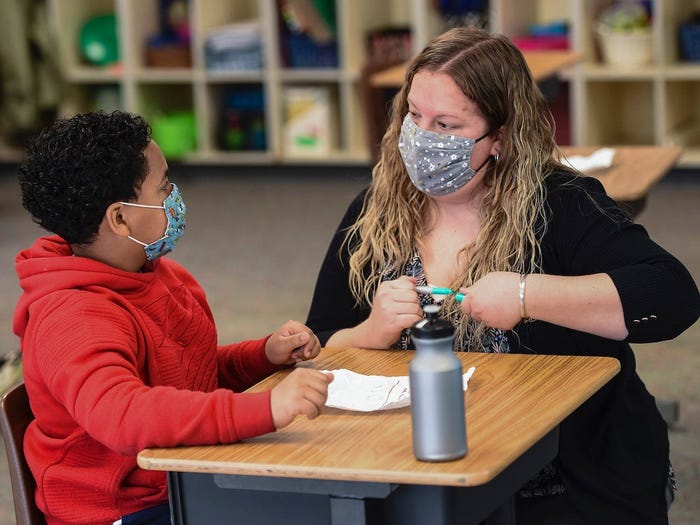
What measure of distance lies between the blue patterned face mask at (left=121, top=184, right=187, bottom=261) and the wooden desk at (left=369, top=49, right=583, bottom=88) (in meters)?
2.52

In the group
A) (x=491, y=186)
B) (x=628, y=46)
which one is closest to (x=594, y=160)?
(x=491, y=186)

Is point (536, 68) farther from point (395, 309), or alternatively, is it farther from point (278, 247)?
point (395, 309)

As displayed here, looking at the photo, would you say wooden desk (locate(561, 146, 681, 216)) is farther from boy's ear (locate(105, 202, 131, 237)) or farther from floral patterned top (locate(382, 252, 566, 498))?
boy's ear (locate(105, 202, 131, 237))

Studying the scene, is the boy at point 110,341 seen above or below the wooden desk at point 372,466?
above

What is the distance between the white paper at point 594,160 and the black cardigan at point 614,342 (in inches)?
52.7

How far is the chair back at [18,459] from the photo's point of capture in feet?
5.85

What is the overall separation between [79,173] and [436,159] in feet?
1.97

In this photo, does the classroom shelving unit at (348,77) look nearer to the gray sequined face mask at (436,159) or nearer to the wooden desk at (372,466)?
the gray sequined face mask at (436,159)

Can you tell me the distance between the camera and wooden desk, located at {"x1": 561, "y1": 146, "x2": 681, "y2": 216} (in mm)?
3068

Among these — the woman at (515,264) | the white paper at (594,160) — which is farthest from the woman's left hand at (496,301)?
the white paper at (594,160)

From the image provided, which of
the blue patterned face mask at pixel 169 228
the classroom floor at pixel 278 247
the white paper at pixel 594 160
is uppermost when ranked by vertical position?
the blue patterned face mask at pixel 169 228

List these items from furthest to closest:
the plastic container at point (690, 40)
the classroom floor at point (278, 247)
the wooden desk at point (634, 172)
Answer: the plastic container at point (690, 40)
the classroom floor at point (278, 247)
the wooden desk at point (634, 172)

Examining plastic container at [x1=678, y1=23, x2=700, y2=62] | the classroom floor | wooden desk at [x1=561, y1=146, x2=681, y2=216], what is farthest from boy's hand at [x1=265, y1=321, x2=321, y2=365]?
plastic container at [x1=678, y1=23, x2=700, y2=62]

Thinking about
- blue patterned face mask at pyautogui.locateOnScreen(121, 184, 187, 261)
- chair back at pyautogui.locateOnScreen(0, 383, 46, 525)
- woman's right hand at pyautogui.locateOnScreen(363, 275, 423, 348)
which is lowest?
chair back at pyautogui.locateOnScreen(0, 383, 46, 525)
